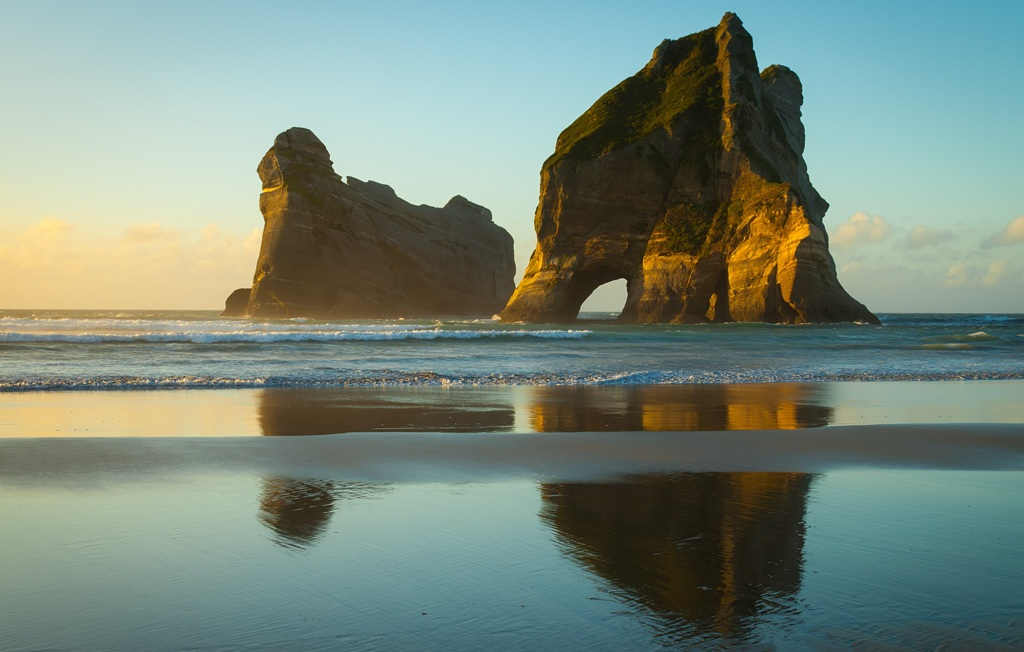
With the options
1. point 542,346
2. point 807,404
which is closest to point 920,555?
point 807,404

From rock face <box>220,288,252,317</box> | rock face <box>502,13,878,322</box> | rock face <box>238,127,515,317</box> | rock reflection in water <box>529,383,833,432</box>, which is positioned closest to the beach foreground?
rock reflection in water <box>529,383,833,432</box>

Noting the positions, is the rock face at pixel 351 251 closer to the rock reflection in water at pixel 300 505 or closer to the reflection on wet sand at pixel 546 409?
the reflection on wet sand at pixel 546 409

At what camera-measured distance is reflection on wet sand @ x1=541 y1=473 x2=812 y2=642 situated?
324 centimetres

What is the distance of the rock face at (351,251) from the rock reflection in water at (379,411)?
277ft

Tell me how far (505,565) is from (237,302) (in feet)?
359

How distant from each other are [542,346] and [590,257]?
1421 inches

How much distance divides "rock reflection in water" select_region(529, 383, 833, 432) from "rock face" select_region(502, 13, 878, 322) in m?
37.8

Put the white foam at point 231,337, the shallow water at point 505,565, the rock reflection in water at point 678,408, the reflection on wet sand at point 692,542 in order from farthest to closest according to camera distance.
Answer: the white foam at point 231,337, the rock reflection in water at point 678,408, the reflection on wet sand at point 692,542, the shallow water at point 505,565

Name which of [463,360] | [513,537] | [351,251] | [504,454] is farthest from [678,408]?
[351,251]

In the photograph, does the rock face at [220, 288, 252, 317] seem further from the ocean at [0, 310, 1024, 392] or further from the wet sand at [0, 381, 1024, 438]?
the wet sand at [0, 381, 1024, 438]

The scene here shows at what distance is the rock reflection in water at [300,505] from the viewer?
14.4 ft

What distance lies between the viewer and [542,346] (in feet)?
88.2

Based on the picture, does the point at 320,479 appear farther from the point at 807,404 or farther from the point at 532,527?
the point at 807,404

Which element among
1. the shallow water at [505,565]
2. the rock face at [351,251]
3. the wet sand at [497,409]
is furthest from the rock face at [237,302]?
the shallow water at [505,565]
